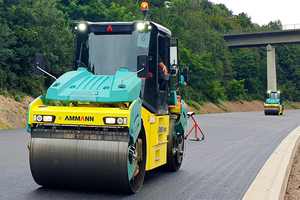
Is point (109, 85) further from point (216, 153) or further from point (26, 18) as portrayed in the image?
point (26, 18)

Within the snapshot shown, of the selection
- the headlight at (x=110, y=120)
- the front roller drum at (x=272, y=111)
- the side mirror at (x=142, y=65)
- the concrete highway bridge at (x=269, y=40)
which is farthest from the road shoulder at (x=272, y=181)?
the concrete highway bridge at (x=269, y=40)

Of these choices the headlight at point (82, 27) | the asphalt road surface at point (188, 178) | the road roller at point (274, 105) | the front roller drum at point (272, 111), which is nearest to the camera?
the asphalt road surface at point (188, 178)

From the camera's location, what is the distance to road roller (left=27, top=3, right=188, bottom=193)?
6.42 metres

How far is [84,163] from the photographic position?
641 cm

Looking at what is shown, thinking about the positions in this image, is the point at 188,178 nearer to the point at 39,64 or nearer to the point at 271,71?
the point at 39,64

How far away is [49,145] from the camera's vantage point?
6.54 meters

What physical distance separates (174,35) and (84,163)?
5587 cm

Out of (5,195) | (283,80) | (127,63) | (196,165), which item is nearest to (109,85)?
(127,63)

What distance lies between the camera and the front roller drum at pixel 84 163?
637 cm

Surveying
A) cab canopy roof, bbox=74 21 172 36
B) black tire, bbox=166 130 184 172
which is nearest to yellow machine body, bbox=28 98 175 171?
black tire, bbox=166 130 184 172

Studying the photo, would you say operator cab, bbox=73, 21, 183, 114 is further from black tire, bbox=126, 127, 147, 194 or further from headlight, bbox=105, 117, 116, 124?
headlight, bbox=105, 117, 116, 124

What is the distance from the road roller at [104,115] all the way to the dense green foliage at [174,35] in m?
20.4

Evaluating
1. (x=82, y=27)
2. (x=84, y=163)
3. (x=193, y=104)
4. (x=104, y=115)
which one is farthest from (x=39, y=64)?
(x=193, y=104)

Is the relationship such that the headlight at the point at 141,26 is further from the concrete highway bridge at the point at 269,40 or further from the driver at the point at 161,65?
the concrete highway bridge at the point at 269,40
